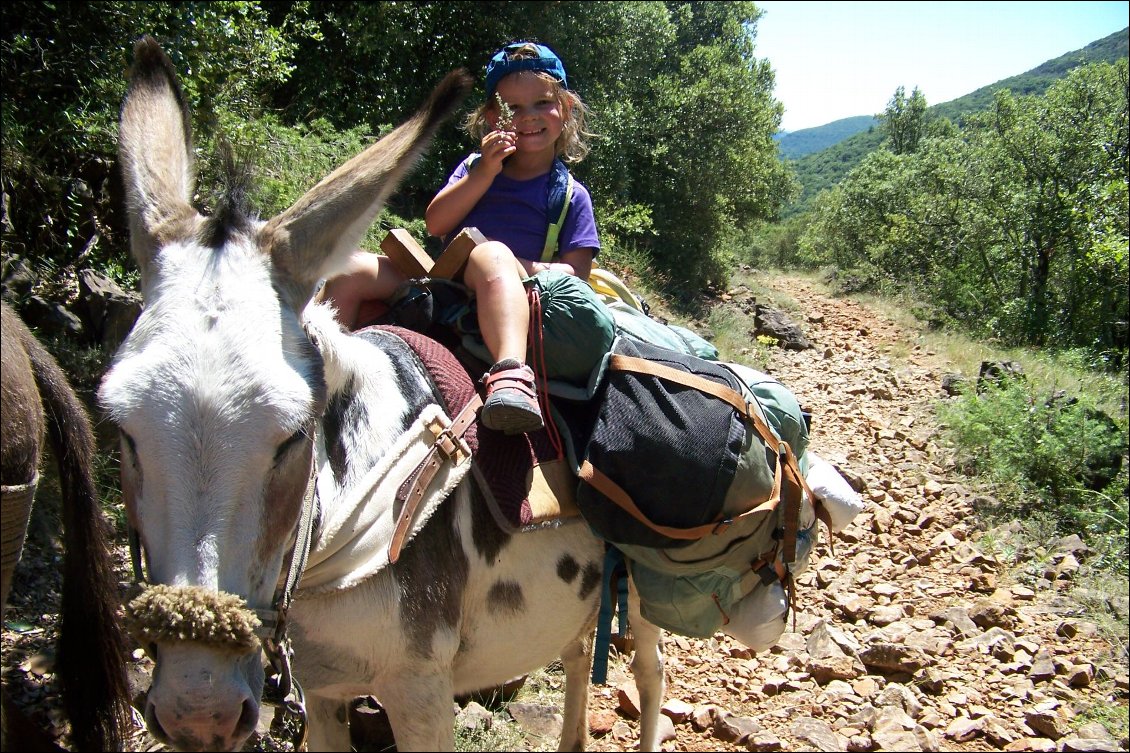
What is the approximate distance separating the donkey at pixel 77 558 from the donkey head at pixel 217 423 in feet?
3.45

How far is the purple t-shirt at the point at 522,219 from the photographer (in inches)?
106

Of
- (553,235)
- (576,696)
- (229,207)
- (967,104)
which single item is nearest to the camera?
(229,207)

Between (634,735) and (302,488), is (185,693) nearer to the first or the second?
(302,488)

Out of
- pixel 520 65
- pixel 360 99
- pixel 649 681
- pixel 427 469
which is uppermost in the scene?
pixel 360 99

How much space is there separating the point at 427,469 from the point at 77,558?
135cm

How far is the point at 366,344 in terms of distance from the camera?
1.92 meters

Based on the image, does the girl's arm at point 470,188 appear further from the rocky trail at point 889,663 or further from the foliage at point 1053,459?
the foliage at point 1053,459

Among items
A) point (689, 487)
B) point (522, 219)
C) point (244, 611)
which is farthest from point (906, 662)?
point (244, 611)

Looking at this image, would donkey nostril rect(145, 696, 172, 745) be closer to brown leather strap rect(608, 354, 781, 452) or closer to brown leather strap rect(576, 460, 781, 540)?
brown leather strap rect(576, 460, 781, 540)

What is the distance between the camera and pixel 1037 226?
17312mm

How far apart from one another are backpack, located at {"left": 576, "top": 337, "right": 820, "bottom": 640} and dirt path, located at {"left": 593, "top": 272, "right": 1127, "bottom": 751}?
1578mm

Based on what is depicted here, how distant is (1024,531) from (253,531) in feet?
22.8

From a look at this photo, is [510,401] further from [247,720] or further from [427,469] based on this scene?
[247,720]

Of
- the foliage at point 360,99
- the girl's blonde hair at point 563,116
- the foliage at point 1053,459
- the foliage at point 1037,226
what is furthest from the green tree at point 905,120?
the girl's blonde hair at point 563,116
